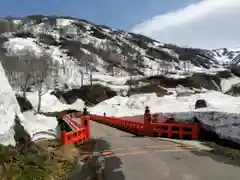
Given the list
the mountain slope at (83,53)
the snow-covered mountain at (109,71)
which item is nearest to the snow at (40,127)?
the snow-covered mountain at (109,71)

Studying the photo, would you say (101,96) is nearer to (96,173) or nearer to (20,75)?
(20,75)

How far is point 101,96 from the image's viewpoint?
233 ft

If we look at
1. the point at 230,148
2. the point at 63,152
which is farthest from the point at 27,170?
the point at 230,148

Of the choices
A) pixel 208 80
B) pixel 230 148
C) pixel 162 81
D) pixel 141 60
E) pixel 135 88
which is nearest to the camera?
pixel 230 148

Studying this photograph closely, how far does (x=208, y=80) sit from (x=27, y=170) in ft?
288

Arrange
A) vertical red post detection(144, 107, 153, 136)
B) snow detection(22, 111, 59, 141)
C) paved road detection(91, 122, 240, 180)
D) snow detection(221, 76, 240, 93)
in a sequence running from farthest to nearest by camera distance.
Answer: snow detection(221, 76, 240, 93)
vertical red post detection(144, 107, 153, 136)
snow detection(22, 111, 59, 141)
paved road detection(91, 122, 240, 180)

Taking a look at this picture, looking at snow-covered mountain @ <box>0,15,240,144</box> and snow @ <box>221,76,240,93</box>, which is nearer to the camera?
snow-covered mountain @ <box>0,15,240,144</box>

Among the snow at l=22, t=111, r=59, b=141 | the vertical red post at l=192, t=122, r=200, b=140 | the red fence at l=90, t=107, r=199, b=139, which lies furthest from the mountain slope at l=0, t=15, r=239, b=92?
the vertical red post at l=192, t=122, r=200, b=140

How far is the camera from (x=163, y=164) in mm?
11836

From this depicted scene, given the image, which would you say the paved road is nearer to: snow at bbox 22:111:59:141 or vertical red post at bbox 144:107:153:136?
snow at bbox 22:111:59:141

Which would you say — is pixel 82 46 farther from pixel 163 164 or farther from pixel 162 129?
pixel 163 164

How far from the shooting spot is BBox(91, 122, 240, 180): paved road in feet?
34.3

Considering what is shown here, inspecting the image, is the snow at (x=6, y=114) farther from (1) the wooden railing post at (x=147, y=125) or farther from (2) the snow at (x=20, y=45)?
(2) the snow at (x=20, y=45)

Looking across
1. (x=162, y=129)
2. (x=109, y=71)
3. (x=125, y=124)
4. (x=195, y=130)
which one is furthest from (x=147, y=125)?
(x=109, y=71)
